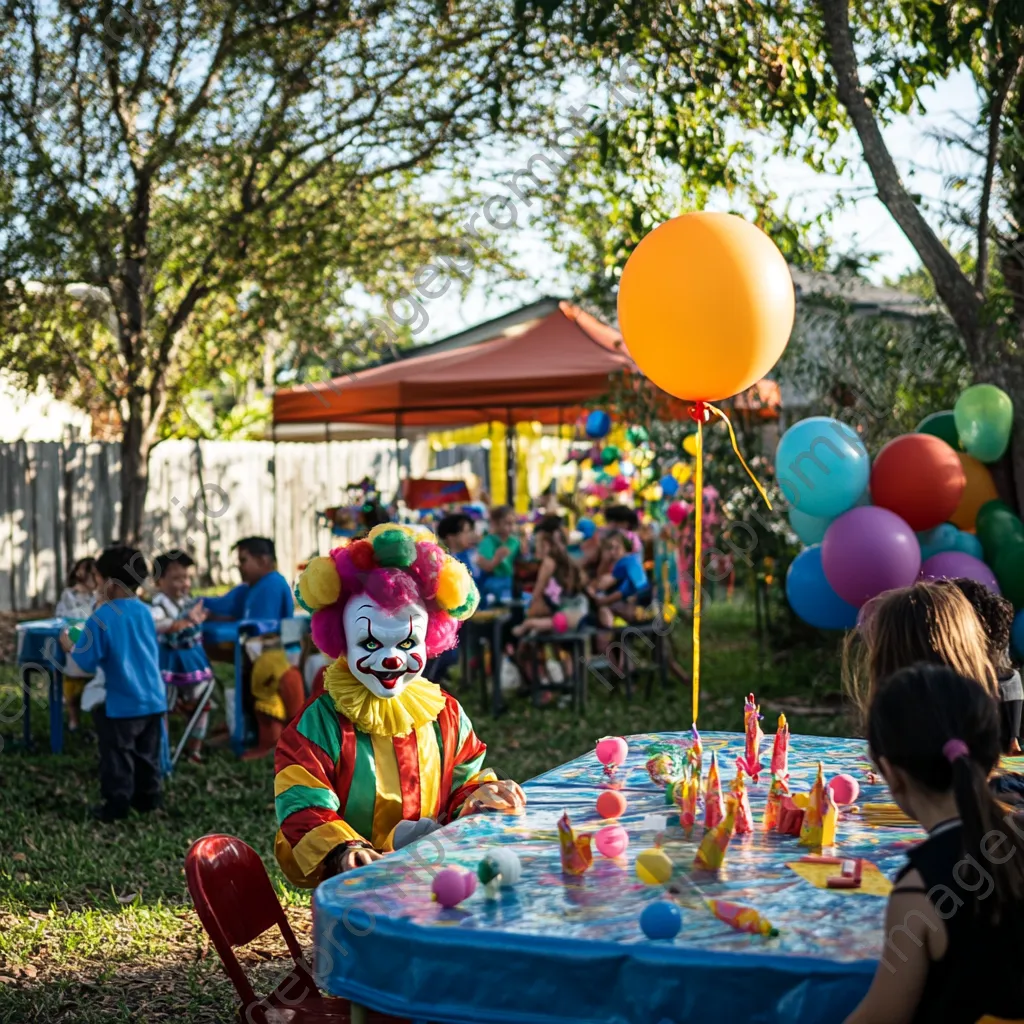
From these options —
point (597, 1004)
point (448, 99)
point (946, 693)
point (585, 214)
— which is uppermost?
point (448, 99)

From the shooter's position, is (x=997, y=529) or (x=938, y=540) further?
(x=938, y=540)

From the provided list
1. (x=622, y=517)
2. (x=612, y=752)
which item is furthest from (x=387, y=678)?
(x=622, y=517)

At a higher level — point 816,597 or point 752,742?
point 816,597

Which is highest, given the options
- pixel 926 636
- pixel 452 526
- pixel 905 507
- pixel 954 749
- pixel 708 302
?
pixel 708 302

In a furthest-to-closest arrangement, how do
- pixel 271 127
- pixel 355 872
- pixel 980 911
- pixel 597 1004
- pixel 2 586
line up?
pixel 2 586, pixel 271 127, pixel 355 872, pixel 597 1004, pixel 980 911

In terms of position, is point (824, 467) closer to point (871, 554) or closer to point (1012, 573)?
point (871, 554)

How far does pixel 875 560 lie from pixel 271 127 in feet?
20.6

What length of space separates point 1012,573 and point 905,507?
22.8 inches

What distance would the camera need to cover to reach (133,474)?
10445 mm

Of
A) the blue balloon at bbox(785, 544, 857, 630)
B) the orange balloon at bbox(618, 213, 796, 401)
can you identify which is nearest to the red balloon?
the blue balloon at bbox(785, 544, 857, 630)

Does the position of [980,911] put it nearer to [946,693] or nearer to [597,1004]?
[946,693]

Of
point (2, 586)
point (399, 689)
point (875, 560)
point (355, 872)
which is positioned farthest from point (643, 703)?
point (2, 586)

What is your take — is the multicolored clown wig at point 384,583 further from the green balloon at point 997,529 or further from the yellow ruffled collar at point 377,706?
the green balloon at point 997,529

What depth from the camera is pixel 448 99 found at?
10086 mm
